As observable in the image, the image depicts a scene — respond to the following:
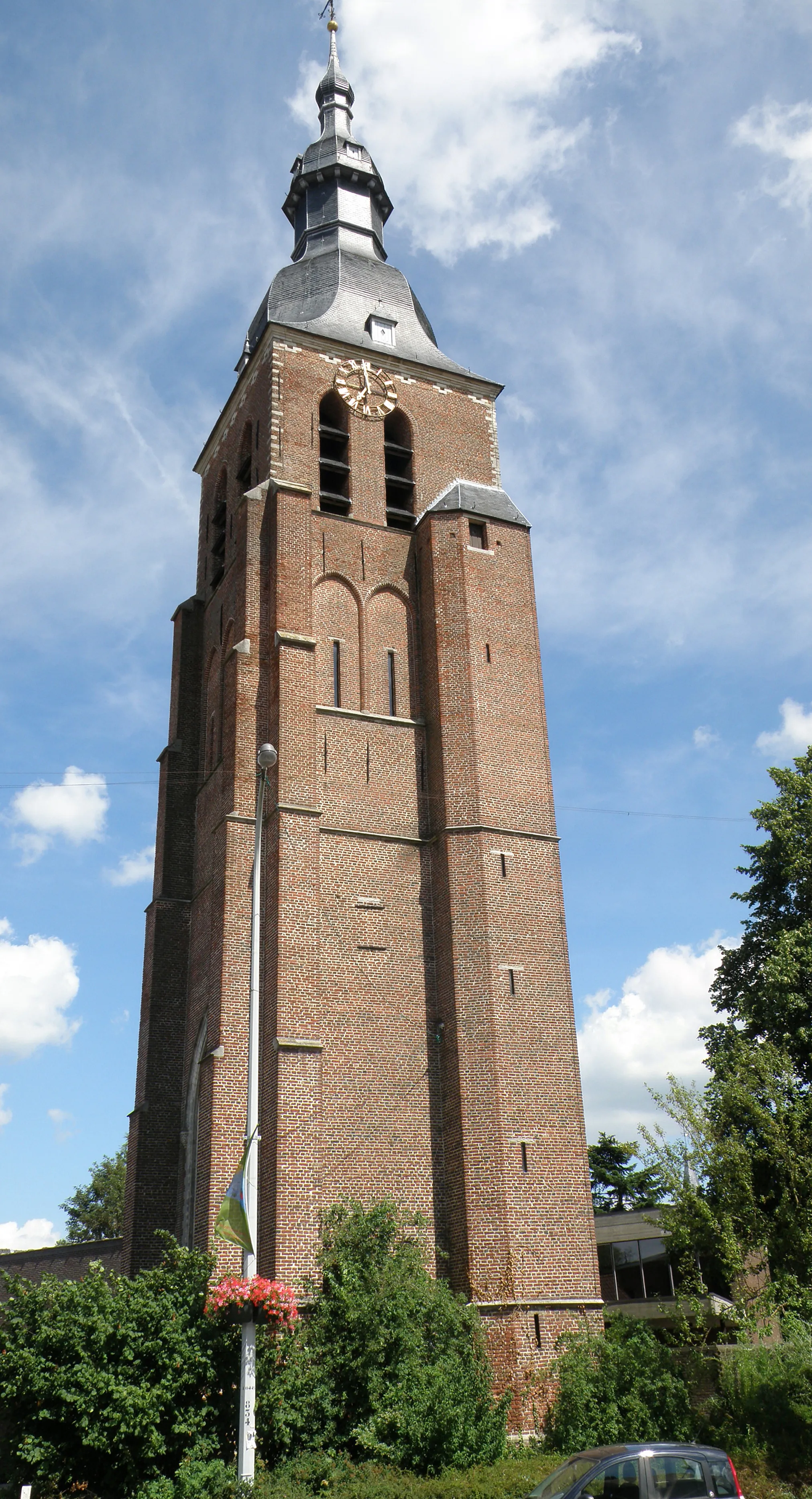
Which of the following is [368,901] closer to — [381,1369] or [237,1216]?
[381,1369]

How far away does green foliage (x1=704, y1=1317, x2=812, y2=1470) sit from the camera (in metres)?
16.8

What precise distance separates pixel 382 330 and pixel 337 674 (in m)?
11.2

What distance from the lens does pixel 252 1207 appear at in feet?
50.1

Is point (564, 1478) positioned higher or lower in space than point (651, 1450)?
lower

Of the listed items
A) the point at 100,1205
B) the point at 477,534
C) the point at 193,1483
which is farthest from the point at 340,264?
the point at 100,1205

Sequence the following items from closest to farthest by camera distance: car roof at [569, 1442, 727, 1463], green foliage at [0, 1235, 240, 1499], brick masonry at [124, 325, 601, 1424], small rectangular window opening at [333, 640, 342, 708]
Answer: car roof at [569, 1442, 727, 1463] → green foliage at [0, 1235, 240, 1499] → brick masonry at [124, 325, 601, 1424] → small rectangular window opening at [333, 640, 342, 708]

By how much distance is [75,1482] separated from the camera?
53.8 ft

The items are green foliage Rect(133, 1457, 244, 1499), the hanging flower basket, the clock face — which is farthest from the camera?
the clock face

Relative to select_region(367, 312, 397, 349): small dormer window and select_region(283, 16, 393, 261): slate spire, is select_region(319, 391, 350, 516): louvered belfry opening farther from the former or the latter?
select_region(283, 16, 393, 261): slate spire

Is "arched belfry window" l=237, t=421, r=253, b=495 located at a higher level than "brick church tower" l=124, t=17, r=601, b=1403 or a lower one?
higher

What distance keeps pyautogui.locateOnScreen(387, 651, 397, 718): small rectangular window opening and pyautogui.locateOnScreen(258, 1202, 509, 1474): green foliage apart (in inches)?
429

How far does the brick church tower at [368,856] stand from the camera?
21672mm

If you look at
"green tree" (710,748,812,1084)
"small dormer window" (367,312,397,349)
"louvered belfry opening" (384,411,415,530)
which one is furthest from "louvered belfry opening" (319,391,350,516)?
"green tree" (710,748,812,1084)

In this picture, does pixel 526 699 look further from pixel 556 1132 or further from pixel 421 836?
pixel 556 1132
